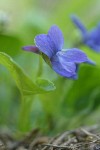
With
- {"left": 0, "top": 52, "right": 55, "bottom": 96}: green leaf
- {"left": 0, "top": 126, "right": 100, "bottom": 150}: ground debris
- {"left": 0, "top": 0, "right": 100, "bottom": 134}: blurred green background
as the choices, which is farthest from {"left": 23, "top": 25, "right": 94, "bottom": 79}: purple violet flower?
{"left": 0, "top": 0, "right": 100, "bottom": 134}: blurred green background

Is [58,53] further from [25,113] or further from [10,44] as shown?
[10,44]

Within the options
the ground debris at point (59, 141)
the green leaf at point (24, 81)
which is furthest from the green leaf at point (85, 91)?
the green leaf at point (24, 81)

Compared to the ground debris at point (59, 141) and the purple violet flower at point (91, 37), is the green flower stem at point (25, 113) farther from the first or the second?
the purple violet flower at point (91, 37)

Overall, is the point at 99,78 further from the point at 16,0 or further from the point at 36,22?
the point at 16,0

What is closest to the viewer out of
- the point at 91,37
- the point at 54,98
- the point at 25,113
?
the point at 25,113

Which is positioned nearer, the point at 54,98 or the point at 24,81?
the point at 24,81

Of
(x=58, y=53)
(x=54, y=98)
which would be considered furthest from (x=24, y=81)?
(x=54, y=98)

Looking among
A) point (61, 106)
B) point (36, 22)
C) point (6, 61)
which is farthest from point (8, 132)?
point (36, 22)
